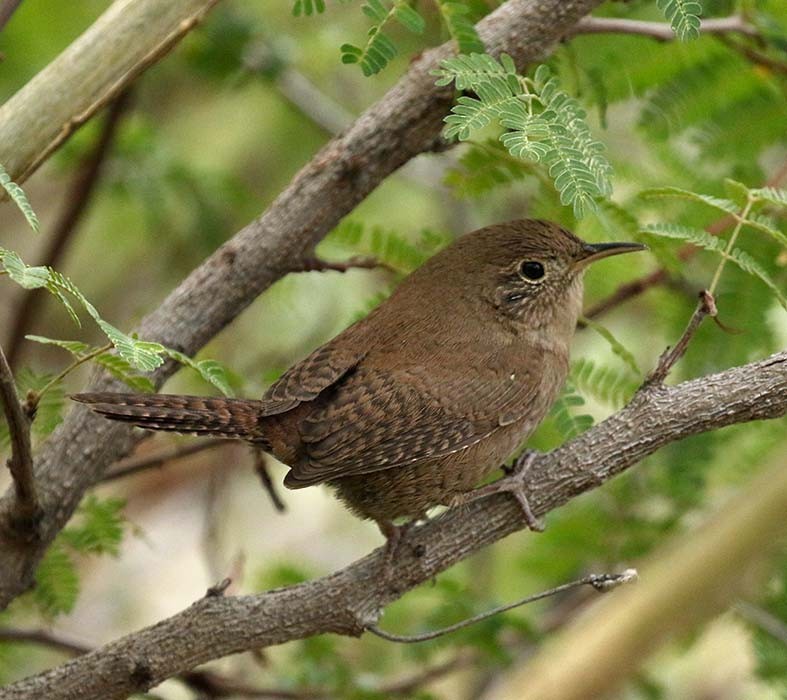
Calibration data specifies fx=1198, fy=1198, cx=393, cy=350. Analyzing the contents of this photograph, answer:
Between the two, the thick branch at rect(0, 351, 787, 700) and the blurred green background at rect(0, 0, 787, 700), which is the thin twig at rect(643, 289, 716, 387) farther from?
the blurred green background at rect(0, 0, 787, 700)

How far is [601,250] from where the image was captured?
9.95 feet

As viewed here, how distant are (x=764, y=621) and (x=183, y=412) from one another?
188cm

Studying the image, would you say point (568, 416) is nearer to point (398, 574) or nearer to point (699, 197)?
point (398, 574)

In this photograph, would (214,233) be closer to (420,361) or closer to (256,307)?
(256,307)

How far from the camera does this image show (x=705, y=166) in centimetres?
383

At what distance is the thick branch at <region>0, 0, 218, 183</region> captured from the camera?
2.48 meters

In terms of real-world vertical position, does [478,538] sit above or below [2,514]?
below

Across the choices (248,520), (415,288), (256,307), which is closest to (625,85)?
(415,288)

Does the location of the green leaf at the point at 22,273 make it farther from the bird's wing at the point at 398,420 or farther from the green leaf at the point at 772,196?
the green leaf at the point at 772,196

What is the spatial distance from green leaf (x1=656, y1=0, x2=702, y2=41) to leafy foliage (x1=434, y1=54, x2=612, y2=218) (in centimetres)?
24

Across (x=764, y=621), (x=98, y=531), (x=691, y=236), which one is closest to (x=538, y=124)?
(x=691, y=236)

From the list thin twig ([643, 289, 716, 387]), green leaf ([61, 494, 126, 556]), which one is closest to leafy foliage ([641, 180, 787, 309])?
thin twig ([643, 289, 716, 387])

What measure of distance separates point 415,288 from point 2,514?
1159 mm

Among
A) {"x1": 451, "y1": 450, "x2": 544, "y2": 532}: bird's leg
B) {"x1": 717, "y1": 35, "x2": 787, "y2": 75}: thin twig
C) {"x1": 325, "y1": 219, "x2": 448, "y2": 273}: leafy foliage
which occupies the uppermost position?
{"x1": 717, "y1": 35, "x2": 787, "y2": 75}: thin twig
